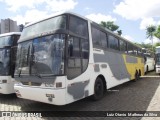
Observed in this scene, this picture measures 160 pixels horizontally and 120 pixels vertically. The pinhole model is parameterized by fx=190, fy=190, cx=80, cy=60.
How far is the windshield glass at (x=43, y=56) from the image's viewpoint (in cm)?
564

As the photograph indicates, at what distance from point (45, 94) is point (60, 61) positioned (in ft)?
3.57

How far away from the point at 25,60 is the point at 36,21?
1565 mm

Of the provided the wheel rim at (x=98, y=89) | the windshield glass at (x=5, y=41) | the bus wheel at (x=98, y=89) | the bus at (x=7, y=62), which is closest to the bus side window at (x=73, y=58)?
Result: the bus wheel at (x=98, y=89)

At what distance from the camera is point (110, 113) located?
6227 mm

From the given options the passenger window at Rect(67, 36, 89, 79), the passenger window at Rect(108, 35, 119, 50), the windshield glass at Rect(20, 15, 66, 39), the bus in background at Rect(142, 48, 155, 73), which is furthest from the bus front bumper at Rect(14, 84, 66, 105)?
the bus in background at Rect(142, 48, 155, 73)

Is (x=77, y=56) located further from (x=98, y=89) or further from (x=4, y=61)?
(x=4, y=61)

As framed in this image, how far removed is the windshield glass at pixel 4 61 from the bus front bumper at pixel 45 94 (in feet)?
7.20

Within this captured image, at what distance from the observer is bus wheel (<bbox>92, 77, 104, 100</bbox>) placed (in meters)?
7.66

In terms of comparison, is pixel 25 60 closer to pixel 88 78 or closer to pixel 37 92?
pixel 37 92

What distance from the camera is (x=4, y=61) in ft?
27.8

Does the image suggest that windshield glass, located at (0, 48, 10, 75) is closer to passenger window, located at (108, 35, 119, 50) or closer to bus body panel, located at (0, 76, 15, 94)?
bus body panel, located at (0, 76, 15, 94)

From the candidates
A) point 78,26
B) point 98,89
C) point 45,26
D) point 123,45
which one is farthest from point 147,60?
point 45,26

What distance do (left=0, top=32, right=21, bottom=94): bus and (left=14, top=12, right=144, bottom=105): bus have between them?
1643 mm

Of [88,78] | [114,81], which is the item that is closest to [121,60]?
[114,81]
